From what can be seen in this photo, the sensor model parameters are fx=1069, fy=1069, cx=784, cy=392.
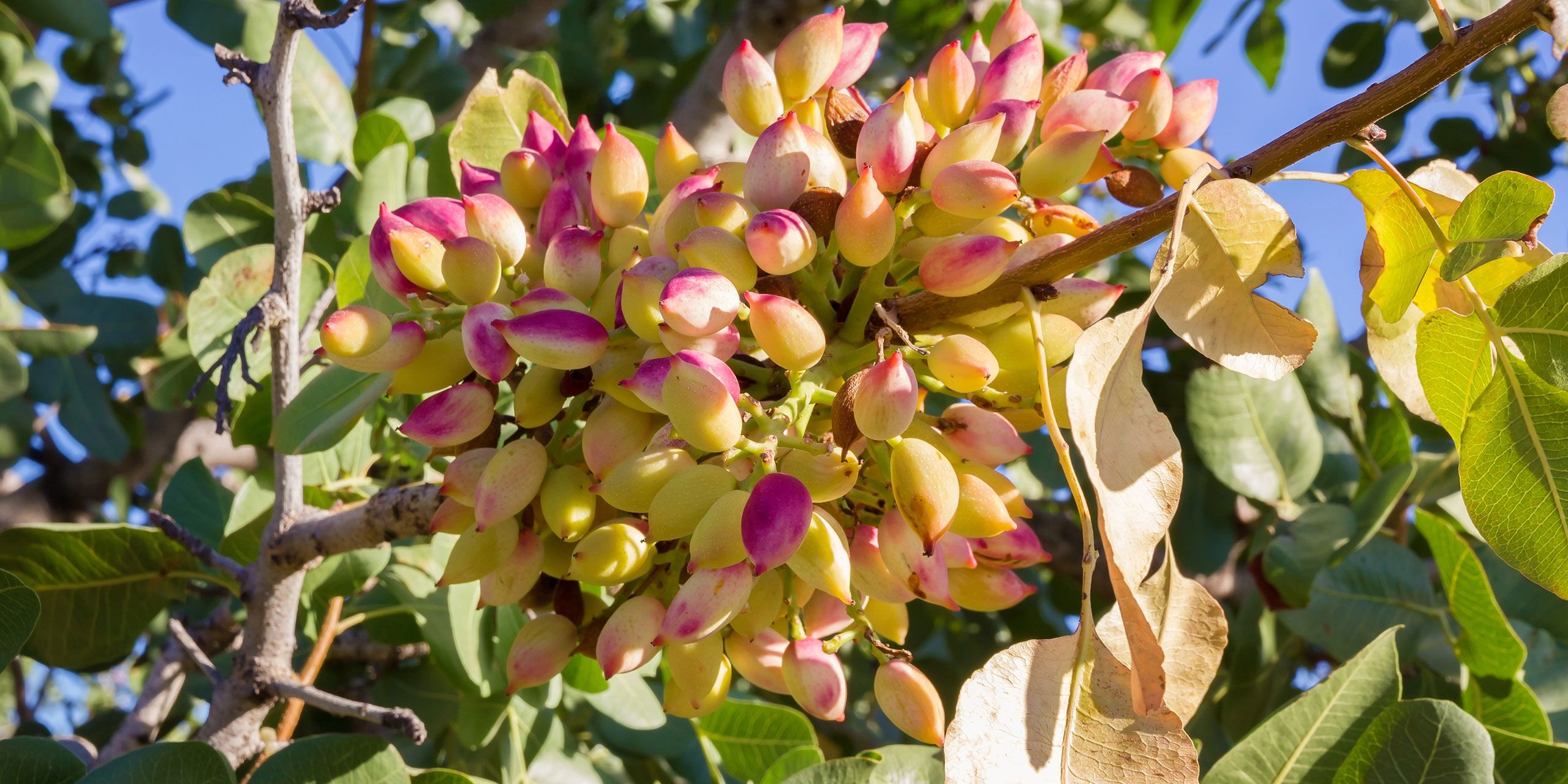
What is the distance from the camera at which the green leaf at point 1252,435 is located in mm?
1136

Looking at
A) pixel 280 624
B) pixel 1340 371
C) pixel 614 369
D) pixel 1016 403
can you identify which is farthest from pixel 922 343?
pixel 1340 371

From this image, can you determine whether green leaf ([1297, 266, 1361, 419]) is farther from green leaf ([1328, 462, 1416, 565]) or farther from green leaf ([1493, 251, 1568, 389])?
green leaf ([1493, 251, 1568, 389])

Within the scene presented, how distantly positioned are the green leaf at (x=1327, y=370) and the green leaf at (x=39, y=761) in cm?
123

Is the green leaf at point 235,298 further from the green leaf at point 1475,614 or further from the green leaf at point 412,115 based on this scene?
the green leaf at point 1475,614

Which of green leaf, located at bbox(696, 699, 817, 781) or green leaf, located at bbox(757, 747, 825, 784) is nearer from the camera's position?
green leaf, located at bbox(757, 747, 825, 784)

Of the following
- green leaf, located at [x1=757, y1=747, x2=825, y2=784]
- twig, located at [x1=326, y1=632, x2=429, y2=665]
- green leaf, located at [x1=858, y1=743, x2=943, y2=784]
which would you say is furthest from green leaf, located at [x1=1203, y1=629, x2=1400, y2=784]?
twig, located at [x1=326, y1=632, x2=429, y2=665]

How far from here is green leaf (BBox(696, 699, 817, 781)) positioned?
35.6 inches

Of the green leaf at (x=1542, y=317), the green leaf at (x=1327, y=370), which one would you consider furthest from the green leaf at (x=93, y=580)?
the green leaf at (x=1327, y=370)

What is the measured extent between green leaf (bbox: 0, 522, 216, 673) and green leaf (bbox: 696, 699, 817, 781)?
17.3 inches

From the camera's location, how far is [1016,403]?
62 cm

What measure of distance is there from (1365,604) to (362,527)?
0.92m

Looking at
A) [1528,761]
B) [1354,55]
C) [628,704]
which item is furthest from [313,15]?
[1354,55]

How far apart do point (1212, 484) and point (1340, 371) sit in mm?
205

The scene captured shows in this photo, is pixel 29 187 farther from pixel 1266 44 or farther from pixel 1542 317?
pixel 1266 44
